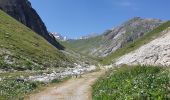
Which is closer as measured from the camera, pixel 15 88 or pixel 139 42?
pixel 15 88

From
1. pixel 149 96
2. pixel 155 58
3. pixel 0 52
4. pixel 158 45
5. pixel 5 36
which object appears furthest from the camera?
pixel 5 36

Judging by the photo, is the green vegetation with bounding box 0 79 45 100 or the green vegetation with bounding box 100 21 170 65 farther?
the green vegetation with bounding box 100 21 170 65

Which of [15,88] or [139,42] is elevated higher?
[139,42]

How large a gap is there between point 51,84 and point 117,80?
1478 centimetres

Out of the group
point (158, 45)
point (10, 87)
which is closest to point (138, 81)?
point (10, 87)

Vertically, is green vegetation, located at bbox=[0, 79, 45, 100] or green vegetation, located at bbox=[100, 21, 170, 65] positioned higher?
green vegetation, located at bbox=[100, 21, 170, 65]

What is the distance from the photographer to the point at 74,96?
Result: 39.1 m

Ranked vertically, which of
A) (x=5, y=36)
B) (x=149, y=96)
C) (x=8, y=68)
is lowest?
(x=149, y=96)

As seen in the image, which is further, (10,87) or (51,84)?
(51,84)

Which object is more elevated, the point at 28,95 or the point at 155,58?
the point at 155,58

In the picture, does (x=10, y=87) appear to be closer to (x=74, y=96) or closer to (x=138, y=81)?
(x=74, y=96)

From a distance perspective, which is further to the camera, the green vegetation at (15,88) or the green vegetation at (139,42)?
the green vegetation at (139,42)

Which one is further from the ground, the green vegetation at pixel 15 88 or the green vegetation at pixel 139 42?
the green vegetation at pixel 139 42

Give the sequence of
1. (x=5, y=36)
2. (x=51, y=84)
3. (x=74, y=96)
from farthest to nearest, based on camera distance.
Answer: (x=5, y=36), (x=51, y=84), (x=74, y=96)
